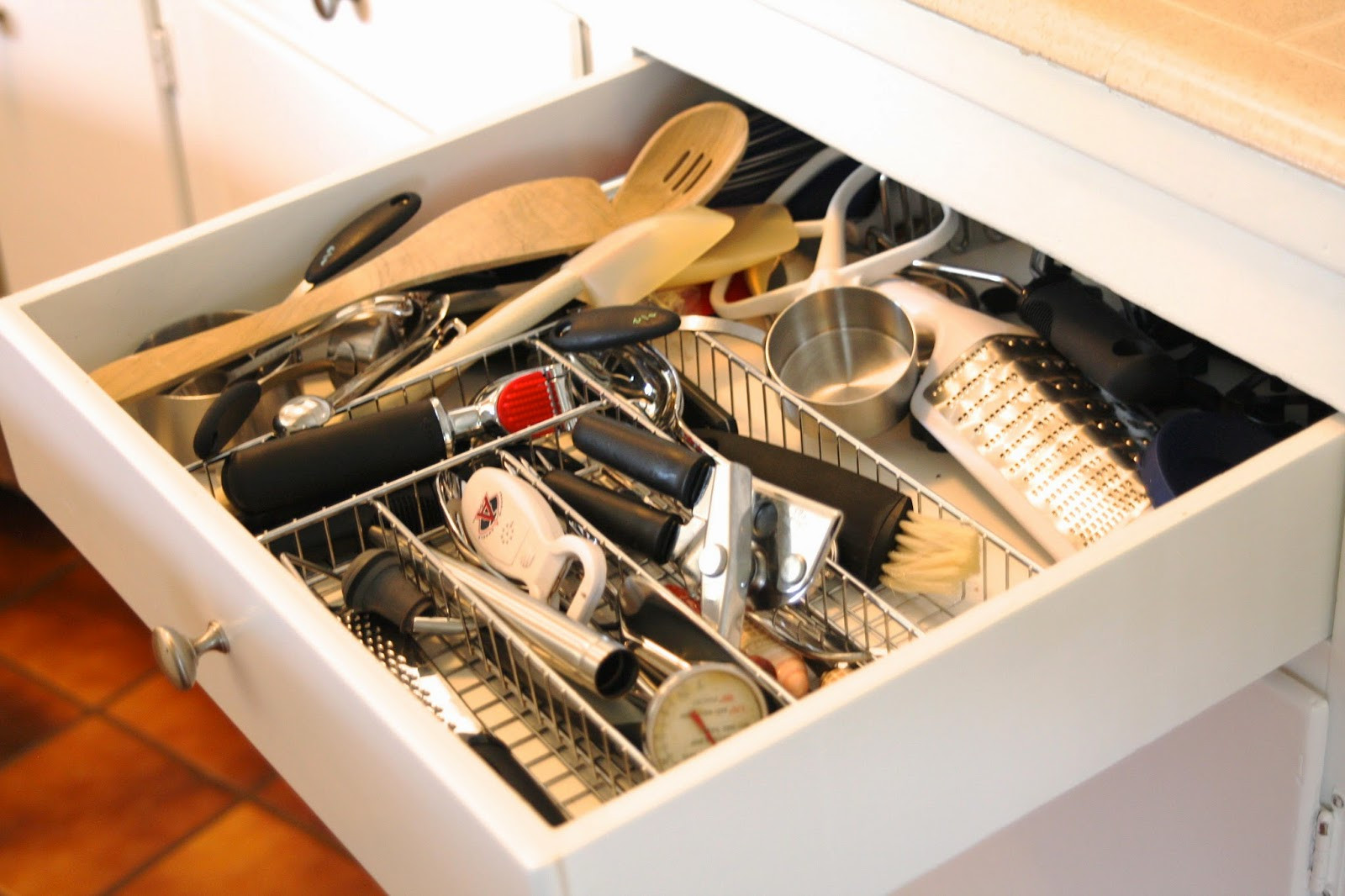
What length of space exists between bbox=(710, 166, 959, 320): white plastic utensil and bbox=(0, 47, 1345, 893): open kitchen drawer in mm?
94

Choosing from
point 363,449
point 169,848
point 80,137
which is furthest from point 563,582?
point 80,137

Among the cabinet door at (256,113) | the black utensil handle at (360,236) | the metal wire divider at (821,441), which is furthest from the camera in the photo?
the cabinet door at (256,113)

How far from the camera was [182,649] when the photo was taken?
0.67 m

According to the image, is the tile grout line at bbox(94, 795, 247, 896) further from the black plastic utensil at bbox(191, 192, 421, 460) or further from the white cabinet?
the black plastic utensil at bbox(191, 192, 421, 460)

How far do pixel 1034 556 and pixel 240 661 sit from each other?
0.38 meters

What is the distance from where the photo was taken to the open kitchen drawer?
0.51 meters

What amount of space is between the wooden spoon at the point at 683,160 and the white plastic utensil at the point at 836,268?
8cm

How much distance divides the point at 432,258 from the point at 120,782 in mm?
1017

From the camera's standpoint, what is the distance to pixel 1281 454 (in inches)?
25.5

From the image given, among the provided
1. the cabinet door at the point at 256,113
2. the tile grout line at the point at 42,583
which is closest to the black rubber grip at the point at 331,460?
the cabinet door at the point at 256,113

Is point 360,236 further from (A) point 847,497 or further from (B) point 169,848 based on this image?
(B) point 169,848

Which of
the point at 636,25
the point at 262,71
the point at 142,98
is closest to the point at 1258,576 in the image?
the point at 636,25

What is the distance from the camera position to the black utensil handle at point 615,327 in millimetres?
788

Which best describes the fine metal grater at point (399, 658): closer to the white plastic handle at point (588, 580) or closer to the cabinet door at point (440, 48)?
the white plastic handle at point (588, 580)
